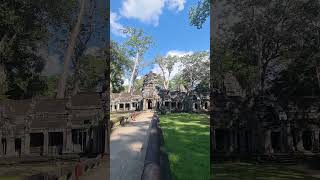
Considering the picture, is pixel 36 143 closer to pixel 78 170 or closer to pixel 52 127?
pixel 52 127

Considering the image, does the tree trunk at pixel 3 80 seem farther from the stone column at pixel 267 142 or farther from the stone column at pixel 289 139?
the stone column at pixel 289 139

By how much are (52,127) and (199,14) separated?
2.58 metres

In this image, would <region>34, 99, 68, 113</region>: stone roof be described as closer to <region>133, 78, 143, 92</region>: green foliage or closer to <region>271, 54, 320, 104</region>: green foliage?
<region>133, 78, 143, 92</region>: green foliage

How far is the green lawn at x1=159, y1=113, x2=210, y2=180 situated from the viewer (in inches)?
189

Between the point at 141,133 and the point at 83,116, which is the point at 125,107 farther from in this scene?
the point at 83,116

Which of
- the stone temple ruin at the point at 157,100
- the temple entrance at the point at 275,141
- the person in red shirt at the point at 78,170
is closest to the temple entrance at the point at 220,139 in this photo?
the stone temple ruin at the point at 157,100

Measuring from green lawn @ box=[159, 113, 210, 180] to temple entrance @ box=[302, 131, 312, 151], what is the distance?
3.71 ft

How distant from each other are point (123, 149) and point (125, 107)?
635 mm

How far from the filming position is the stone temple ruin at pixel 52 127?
446 cm

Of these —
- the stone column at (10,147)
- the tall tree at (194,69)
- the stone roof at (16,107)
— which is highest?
the tall tree at (194,69)

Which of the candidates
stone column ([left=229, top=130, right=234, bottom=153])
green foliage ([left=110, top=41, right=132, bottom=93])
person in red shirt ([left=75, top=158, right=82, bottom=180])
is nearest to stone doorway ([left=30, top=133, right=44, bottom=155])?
person in red shirt ([left=75, top=158, right=82, bottom=180])

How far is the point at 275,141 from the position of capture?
4.70 meters

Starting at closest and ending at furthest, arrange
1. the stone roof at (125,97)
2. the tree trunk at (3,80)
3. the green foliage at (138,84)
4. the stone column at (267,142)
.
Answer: the tree trunk at (3,80)
the stone column at (267,142)
the stone roof at (125,97)
the green foliage at (138,84)

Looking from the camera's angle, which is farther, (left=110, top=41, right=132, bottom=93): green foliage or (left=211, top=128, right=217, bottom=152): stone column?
(left=110, top=41, right=132, bottom=93): green foliage
